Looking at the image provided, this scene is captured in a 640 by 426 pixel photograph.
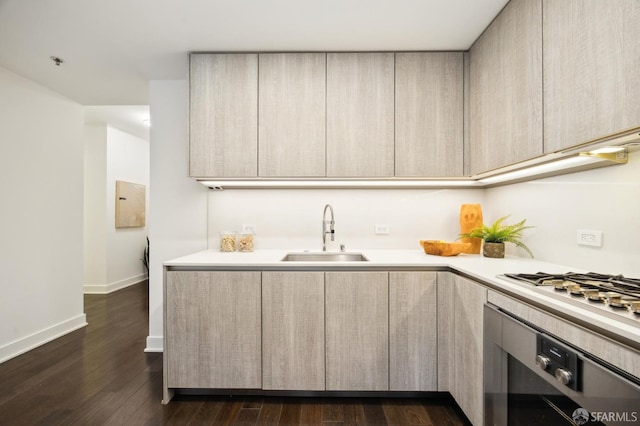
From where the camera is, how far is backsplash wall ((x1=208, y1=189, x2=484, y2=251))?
272 cm

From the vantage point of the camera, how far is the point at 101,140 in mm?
5215

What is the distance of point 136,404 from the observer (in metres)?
2.06

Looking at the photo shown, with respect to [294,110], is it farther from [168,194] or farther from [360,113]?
[168,194]

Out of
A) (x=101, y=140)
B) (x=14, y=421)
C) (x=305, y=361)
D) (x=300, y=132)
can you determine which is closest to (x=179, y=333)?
(x=305, y=361)

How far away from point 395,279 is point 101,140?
5.42 metres

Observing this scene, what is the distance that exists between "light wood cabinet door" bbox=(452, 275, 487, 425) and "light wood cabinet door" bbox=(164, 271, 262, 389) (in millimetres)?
1225

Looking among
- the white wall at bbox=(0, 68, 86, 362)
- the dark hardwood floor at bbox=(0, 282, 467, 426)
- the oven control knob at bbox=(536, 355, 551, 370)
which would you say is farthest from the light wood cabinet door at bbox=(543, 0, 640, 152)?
the white wall at bbox=(0, 68, 86, 362)

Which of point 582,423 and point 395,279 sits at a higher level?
point 395,279

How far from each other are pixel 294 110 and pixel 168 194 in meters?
1.43

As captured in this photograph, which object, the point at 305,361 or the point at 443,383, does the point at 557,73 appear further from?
the point at 305,361

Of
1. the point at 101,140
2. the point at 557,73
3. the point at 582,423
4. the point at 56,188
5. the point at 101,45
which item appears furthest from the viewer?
the point at 101,140

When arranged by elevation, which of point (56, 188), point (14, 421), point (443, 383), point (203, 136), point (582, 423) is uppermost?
point (203, 136)

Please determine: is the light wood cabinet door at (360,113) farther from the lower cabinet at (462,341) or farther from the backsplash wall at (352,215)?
the lower cabinet at (462,341)

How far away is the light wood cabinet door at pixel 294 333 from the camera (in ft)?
6.73
